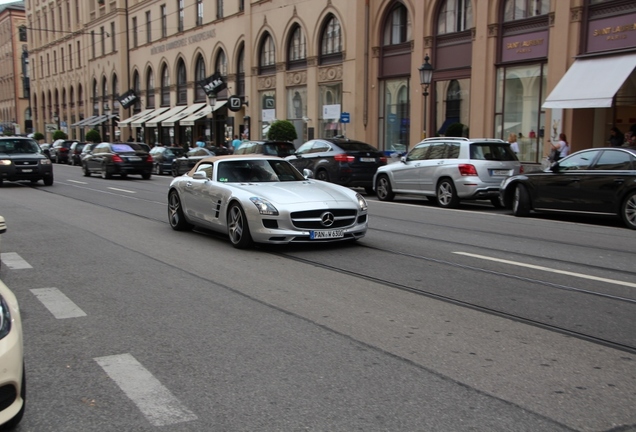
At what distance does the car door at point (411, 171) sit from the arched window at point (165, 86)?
3858 cm

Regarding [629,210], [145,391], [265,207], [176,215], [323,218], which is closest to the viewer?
[145,391]

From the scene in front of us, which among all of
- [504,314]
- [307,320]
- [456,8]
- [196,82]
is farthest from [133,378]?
[196,82]

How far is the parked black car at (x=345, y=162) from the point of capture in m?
20.2

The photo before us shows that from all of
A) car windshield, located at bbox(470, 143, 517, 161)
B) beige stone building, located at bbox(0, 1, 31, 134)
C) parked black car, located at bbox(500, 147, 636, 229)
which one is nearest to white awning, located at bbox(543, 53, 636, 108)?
car windshield, located at bbox(470, 143, 517, 161)

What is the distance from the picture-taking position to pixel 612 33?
20.2 metres

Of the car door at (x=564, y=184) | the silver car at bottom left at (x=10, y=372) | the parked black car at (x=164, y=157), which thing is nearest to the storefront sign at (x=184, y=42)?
the parked black car at (x=164, y=157)

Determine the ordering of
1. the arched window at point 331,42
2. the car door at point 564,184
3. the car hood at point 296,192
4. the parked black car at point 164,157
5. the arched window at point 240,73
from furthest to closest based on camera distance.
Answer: the arched window at point 240,73, the parked black car at point 164,157, the arched window at point 331,42, the car door at point 564,184, the car hood at point 296,192

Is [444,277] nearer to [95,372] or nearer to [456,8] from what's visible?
[95,372]

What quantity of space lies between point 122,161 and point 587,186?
810 inches

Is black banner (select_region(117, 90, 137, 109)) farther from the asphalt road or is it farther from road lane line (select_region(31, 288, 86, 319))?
road lane line (select_region(31, 288, 86, 319))

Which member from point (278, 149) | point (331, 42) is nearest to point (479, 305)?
point (278, 149)

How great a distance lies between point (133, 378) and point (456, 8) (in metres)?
24.6

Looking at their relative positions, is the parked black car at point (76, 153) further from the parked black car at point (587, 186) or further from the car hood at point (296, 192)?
the car hood at point (296, 192)

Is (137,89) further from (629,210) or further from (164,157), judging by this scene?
(629,210)
